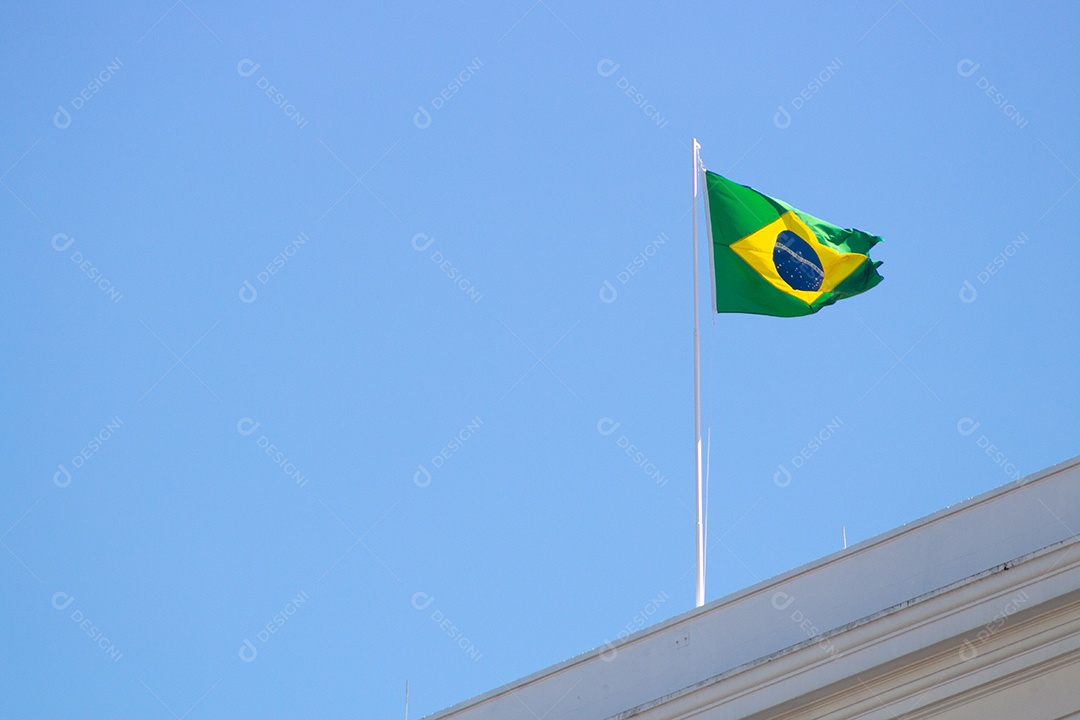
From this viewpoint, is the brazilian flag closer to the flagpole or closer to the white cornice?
the flagpole

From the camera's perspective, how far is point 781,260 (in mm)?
16797

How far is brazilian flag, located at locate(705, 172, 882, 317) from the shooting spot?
16.7m

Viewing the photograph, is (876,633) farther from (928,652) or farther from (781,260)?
(781,260)

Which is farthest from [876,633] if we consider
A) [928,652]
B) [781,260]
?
[781,260]

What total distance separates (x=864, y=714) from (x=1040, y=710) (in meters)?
1.30

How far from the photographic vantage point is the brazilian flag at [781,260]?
54.7 feet

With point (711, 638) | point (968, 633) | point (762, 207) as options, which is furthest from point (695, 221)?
point (968, 633)

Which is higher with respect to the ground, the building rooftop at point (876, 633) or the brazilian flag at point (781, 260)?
the brazilian flag at point (781, 260)

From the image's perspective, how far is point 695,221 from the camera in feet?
56.2

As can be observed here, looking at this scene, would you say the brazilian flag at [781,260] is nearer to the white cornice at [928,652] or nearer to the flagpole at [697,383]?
the flagpole at [697,383]

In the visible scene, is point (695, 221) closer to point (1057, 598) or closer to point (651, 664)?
point (651, 664)

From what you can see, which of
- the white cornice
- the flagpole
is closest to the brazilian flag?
the flagpole

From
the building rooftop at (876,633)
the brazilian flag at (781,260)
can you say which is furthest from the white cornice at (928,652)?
the brazilian flag at (781,260)

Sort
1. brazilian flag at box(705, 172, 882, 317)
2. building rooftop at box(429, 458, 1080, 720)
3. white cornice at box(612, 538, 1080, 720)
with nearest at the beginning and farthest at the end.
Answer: white cornice at box(612, 538, 1080, 720) → building rooftop at box(429, 458, 1080, 720) → brazilian flag at box(705, 172, 882, 317)
